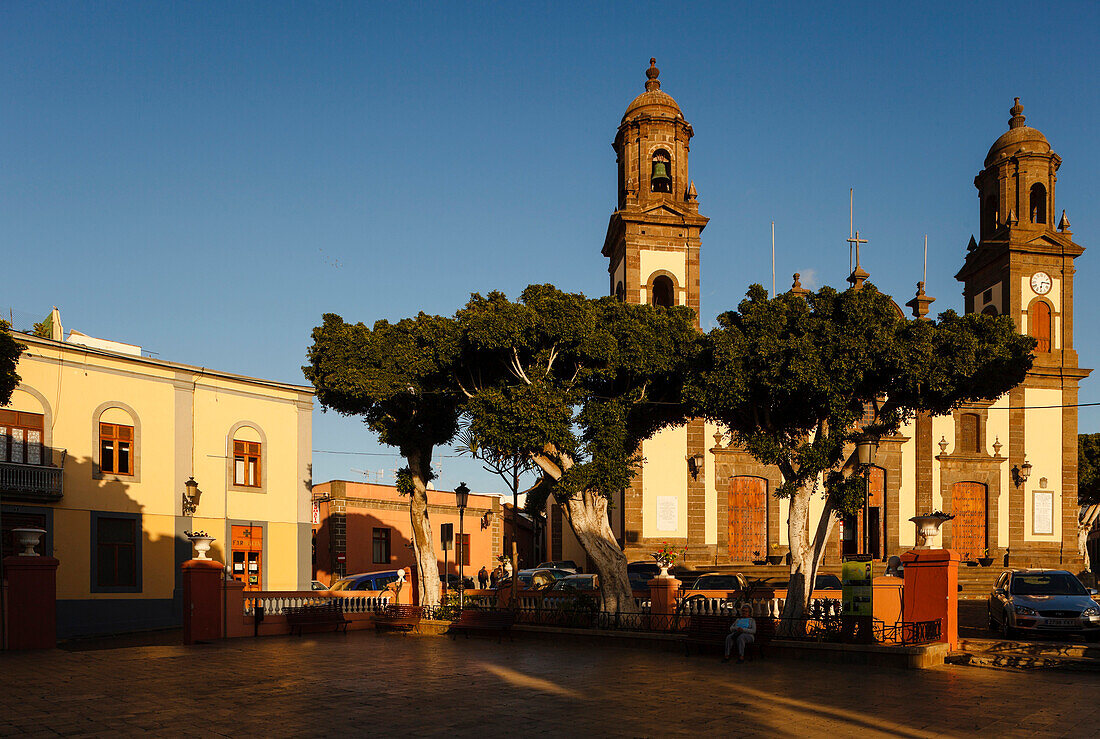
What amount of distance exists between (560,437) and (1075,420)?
25.5 meters

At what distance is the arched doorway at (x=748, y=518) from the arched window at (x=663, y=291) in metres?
6.58

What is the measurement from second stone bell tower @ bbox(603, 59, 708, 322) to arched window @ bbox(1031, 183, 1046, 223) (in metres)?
13.5

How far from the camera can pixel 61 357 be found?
26.0m

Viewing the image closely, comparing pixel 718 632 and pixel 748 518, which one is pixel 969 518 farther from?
pixel 718 632

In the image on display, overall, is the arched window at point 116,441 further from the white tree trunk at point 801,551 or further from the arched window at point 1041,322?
the arched window at point 1041,322

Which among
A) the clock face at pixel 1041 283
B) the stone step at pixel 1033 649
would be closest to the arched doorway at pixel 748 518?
the clock face at pixel 1041 283

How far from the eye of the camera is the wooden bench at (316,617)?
2147 cm

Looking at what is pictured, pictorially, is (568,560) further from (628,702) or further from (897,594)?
(628,702)

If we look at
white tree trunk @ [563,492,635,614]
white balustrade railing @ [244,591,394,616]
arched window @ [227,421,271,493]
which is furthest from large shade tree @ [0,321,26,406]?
white tree trunk @ [563,492,635,614]

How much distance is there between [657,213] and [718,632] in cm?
1980

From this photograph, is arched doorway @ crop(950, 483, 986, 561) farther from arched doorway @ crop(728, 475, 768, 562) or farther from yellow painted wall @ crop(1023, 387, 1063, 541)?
arched doorway @ crop(728, 475, 768, 562)

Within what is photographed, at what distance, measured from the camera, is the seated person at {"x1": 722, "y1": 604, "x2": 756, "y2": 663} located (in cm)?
1577

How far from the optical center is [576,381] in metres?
20.2

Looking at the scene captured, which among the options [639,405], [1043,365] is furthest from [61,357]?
[1043,365]
